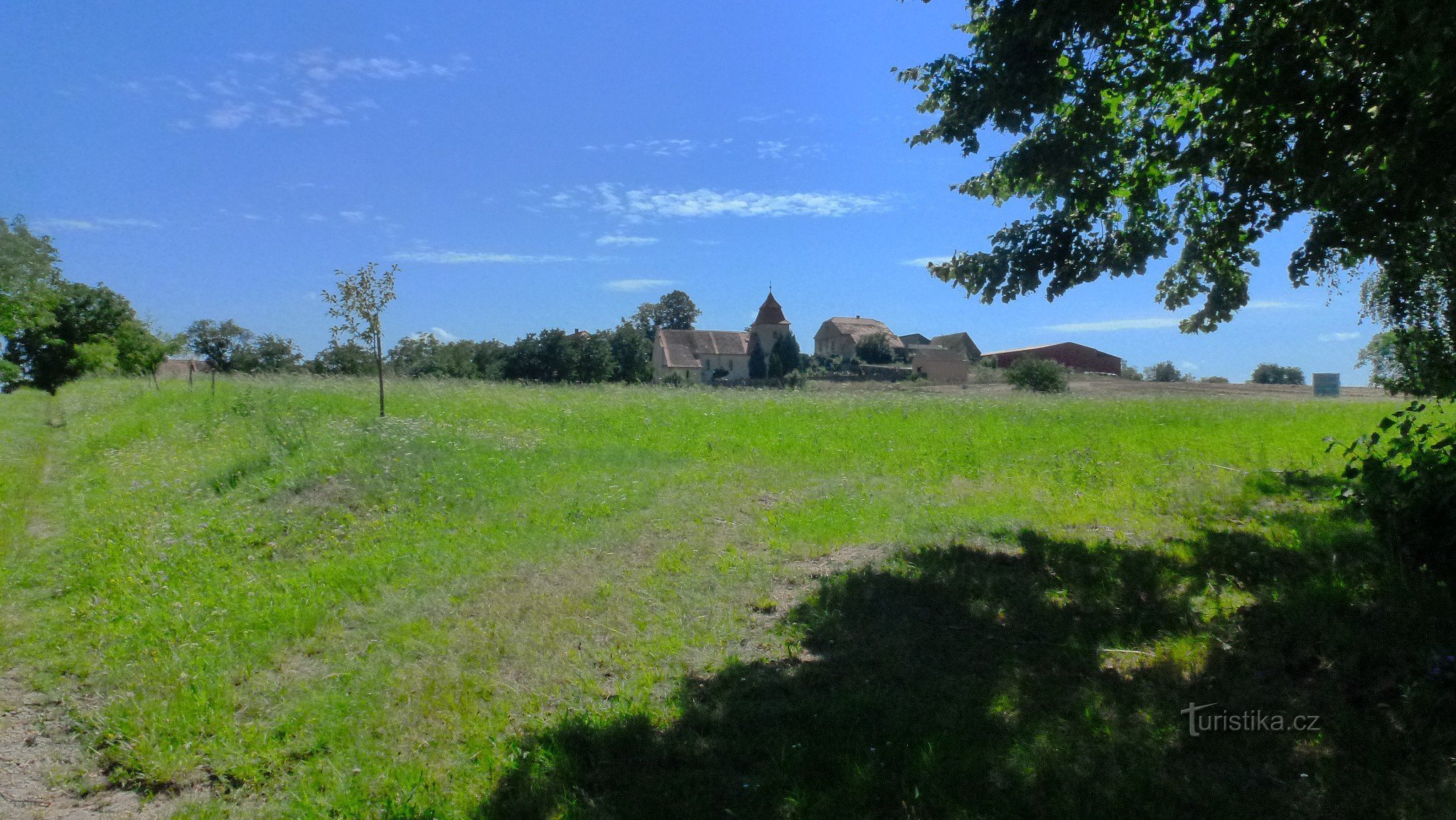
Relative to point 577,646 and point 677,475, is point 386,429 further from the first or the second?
point 577,646

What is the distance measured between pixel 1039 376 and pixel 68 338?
5129cm

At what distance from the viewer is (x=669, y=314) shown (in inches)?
3856

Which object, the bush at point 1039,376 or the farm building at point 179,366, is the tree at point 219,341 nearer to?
the farm building at point 179,366

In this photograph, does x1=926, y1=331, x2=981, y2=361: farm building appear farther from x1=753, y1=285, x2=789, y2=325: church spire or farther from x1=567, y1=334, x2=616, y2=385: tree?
x1=567, y1=334, x2=616, y2=385: tree

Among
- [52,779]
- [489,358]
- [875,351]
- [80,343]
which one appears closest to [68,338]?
[80,343]

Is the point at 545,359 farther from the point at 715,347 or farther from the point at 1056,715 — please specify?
the point at 1056,715

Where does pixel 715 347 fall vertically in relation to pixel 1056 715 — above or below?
above

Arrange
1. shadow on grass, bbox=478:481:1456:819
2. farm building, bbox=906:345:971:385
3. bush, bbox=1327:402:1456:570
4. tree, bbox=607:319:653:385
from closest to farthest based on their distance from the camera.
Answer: shadow on grass, bbox=478:481:1456:819, bush, bbox=1327:402:1456:570, farm building, bbox=906:345:971:385, tree, bbox=607:319:653:385

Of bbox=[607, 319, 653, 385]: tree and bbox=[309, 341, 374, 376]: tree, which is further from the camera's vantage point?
bbox=[607, 319, 653, 385]: tree

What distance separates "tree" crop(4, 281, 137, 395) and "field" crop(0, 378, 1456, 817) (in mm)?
34551

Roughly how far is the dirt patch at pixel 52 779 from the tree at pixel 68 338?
140 ft

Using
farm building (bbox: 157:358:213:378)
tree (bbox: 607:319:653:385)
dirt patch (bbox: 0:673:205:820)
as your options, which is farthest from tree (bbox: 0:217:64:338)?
tree (bbox: 607:319:653:385)

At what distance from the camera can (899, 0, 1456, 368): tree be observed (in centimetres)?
561

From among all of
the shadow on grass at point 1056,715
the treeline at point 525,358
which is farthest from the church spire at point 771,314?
the shadow on grass at point 1056,715
